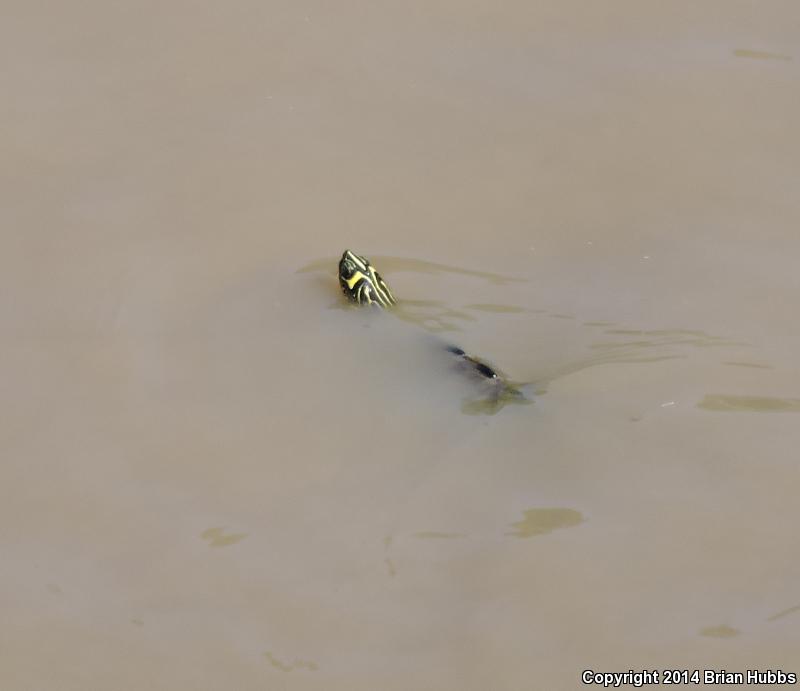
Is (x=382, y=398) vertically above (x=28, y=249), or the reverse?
(x=28, y=249)

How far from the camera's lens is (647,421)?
4.12 meters

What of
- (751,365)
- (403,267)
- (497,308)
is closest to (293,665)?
(497,308)

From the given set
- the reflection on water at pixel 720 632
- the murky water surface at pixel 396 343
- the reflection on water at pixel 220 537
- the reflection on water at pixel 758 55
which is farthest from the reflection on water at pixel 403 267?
the reflection on water at pixel 758 55

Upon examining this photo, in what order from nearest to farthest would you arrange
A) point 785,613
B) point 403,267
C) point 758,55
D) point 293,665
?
point 293,665 < point 785,613 < point 403,267 < point 758,55

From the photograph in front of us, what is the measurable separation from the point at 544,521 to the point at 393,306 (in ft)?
3.90

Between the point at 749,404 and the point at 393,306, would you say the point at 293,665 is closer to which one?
the point at 393,306

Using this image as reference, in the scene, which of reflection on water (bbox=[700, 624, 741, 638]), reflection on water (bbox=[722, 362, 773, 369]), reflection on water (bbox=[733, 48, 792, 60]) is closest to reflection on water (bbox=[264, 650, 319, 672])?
reflection on water (bbox=[700, 624, 741, 638])

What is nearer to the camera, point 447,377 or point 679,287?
point 447,377

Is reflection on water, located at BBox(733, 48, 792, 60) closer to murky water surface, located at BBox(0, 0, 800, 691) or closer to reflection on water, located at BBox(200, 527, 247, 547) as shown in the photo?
murky water surface, located at BBox(0, 0, 800, 691)

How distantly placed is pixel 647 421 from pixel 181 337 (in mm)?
1916

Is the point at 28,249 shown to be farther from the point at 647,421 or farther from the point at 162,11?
the point at 647,421

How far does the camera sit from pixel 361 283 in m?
4.41

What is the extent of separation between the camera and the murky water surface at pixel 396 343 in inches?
142

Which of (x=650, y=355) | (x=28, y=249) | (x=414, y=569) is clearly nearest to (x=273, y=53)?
(x=28, y=249)
